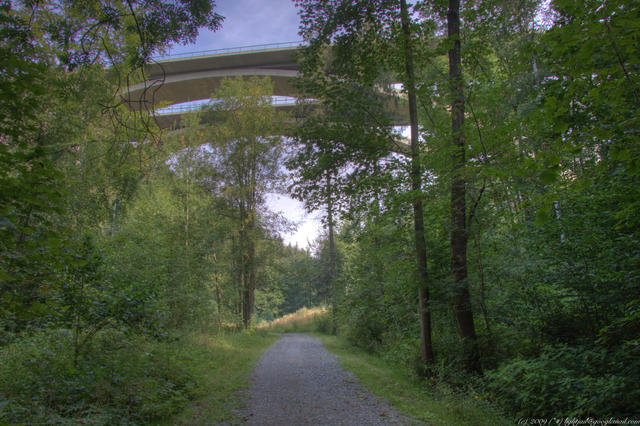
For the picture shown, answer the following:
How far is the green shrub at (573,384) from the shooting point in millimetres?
3830

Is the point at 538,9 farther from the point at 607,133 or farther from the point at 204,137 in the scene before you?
the point at 204,137

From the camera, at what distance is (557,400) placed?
14.1 ft

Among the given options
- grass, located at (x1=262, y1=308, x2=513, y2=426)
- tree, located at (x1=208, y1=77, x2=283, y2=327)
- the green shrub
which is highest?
tree, located at (x1=208, y1=77, x2=283, y2=327)

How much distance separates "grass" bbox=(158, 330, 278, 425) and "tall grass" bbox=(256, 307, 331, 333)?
1183 cm

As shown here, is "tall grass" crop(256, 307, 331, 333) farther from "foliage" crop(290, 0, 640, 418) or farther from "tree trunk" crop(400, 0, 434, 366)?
"tree trunk" crop(400, 0, 434, 366)

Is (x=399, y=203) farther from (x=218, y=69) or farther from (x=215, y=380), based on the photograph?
(x=218, y=69)

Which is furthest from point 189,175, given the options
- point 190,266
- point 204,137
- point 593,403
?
point 593,403

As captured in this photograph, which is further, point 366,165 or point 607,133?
point 366,165

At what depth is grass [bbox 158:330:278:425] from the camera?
502 centimetres

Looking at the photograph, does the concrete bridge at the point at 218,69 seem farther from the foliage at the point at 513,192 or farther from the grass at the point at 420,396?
the grass at the point at 420,396

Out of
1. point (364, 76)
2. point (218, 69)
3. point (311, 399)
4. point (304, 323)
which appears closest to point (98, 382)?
point (311, 399)

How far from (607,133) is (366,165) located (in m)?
6.10

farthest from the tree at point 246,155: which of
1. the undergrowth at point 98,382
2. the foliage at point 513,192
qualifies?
the undergrowth at point 98,382

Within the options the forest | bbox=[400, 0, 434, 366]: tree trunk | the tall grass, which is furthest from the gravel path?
the tall grass
